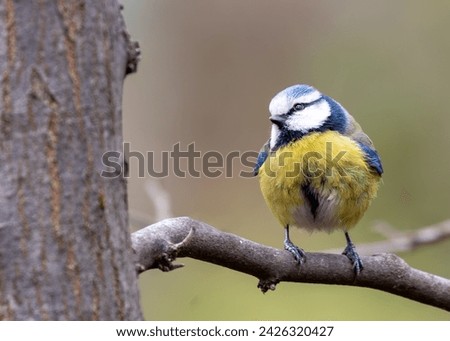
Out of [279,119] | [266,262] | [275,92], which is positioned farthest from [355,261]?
[275,92]

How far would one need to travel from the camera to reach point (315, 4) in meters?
5.03

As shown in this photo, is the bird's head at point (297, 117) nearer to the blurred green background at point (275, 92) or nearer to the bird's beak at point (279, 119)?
the bird's beak at point (279, 119)

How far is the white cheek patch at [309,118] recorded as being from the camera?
292 centimetres

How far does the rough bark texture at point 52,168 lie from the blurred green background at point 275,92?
9.00 ft

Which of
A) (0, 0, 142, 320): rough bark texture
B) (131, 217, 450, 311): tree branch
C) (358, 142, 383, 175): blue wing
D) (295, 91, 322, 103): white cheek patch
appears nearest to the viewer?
(0, 0, 142, 320): rough bark texture

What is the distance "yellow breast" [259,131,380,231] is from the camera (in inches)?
107

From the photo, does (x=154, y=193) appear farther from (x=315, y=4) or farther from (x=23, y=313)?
(x=315, y=4)

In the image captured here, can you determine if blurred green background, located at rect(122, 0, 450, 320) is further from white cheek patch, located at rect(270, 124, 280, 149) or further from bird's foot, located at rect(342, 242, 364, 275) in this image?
bird's foot, located at rect(342, 242, 364, 275)

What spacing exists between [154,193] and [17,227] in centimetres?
151

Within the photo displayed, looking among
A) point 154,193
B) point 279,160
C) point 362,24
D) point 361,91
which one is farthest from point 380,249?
point 362,24

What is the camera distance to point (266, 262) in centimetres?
201

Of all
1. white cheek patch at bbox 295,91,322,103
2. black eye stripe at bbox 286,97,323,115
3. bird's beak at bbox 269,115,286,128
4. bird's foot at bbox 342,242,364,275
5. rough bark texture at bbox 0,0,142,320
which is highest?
white cheek patch at bbox 295,91,322,103

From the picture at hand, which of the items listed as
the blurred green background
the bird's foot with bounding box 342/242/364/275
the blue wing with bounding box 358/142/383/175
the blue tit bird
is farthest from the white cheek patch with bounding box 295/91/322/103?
the blurred green background

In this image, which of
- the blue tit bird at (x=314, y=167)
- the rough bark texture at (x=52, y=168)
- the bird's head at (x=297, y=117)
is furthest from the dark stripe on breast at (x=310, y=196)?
the rough bark texture at (x=52, y=168)
